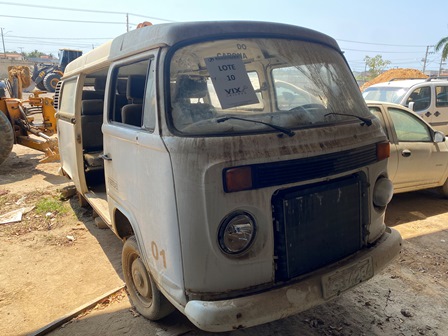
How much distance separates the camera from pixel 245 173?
200cm

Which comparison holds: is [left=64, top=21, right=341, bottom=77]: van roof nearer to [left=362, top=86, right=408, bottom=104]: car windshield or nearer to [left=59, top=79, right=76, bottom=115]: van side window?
[left=59, top=79, right=76, bottom=115]: van side window

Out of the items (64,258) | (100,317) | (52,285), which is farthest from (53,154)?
(100,317)

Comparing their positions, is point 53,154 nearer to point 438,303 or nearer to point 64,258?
point 64,258

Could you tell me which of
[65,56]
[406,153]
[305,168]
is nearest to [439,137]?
[406,153]

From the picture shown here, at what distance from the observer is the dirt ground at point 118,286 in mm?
2867

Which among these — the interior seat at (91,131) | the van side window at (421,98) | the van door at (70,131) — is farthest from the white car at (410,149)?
the van side window at (421,98)

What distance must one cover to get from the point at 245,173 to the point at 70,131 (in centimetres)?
349

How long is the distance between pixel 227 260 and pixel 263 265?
0.24 m

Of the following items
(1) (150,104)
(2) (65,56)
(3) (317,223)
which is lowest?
(3) (317,223)

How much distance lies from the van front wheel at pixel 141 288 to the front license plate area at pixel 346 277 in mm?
1210

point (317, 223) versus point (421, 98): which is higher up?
point (421, 98)

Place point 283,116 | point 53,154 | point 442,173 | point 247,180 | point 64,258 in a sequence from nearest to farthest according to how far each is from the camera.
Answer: point 247,180 → point 283,116 → point 64,258 → point 442,173 → point 53,154

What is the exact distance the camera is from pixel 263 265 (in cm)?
214

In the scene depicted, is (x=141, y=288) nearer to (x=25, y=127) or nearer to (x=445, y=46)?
(x=25, y=127)
